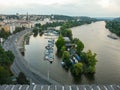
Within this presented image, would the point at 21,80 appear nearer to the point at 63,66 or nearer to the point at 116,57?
the point at 63,66

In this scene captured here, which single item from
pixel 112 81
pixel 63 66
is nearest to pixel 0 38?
pixel 63 66

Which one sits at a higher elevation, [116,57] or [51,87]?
[51,87]

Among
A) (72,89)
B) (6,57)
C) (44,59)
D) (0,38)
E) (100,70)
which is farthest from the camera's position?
(0,38)

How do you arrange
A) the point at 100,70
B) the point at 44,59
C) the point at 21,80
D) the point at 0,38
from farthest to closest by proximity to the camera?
the point at 0,38
the point at 44,59
the point at 100,70
the point at 21,80

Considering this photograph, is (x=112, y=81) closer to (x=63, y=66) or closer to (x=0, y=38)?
(x=63, y=66)

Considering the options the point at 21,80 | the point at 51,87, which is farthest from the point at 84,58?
the point at 51,87

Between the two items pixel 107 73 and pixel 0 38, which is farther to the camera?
pixel 0 38

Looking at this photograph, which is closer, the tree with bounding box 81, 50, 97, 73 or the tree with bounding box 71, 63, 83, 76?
the tree with bounding box 71, 63, 83, 76

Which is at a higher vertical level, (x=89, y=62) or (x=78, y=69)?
(x=89, y=62)

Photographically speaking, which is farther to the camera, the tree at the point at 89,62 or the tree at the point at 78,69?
the tree at the point at 89,62

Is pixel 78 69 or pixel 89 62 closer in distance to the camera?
pixel 78 69
